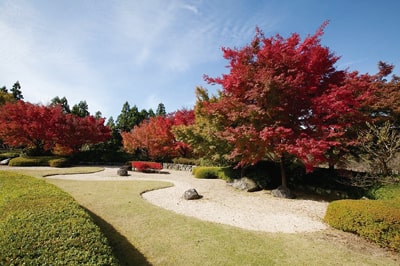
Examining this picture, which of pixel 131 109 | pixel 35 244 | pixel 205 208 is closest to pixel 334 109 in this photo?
pixel 205 208

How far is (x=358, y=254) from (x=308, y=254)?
1.22m

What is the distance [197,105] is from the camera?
15.9m

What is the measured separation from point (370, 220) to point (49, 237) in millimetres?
7479

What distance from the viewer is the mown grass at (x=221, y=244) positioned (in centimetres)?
473

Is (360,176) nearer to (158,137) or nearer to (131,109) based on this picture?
(158,137)

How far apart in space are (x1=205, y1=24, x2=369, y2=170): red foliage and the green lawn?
397 centimetres

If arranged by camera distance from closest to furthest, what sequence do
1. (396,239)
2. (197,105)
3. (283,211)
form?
1. (396,239)
2. (283,211)
3. (197,105)

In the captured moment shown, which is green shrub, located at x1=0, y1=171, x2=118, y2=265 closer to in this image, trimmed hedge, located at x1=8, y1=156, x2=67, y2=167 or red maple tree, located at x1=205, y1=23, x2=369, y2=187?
red maple tree, located at x1=205, y1=23, x2=369, y2=187

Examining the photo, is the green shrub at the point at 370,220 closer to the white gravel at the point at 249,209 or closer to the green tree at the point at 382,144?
the white gravel at the point at 249,209

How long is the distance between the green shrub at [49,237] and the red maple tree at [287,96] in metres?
7.06

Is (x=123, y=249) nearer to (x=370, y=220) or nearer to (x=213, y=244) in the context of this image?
(x=213, y=244)

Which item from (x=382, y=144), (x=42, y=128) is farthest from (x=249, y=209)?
(x=42, y=128)

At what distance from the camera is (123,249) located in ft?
16.6

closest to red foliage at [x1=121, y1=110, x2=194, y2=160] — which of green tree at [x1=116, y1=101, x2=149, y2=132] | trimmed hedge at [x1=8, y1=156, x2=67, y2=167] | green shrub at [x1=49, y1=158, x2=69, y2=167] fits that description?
green shrub at [x1=49, y1=158, x2=69, y2=167]
